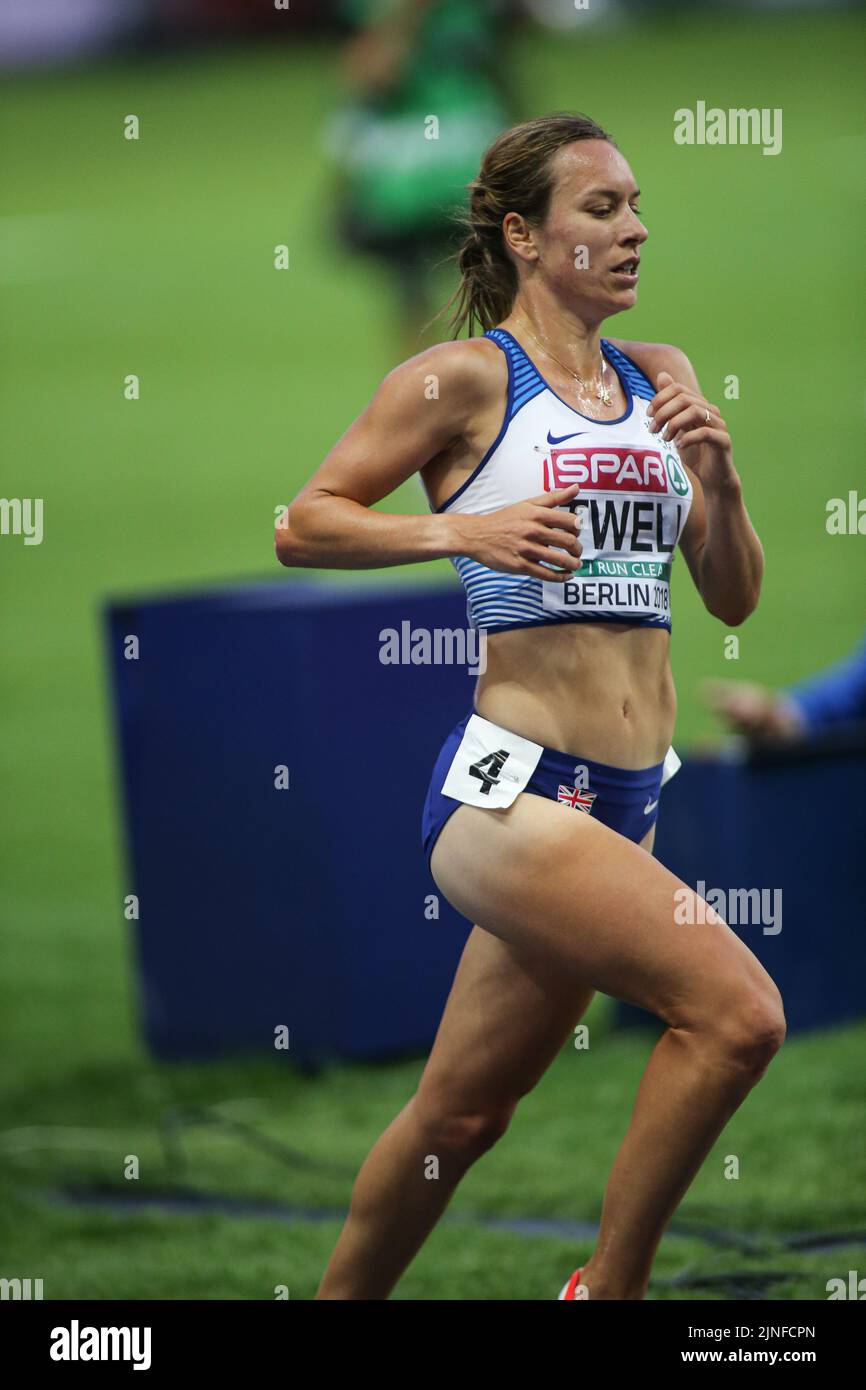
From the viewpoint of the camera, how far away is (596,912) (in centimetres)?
336

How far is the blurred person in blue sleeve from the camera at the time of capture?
602 cm

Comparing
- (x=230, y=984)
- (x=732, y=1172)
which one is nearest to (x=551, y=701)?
(x=732, y=1172)

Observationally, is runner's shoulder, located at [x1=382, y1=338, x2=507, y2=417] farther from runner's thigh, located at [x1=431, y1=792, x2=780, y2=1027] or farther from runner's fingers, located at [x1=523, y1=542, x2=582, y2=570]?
runner's thigh, located at [x1=431, y1=792, x2=780, y2=1027]

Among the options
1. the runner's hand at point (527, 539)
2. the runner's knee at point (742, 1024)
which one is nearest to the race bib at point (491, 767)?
the runner's hand at point (527, 539)

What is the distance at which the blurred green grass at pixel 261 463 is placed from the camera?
17.7 ft

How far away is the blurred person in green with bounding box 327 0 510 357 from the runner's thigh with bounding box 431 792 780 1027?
8.73m

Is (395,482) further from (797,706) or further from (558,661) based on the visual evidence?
(797,706)

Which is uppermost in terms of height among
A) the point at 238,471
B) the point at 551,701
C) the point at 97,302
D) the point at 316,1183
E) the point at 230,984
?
the point at 97,302

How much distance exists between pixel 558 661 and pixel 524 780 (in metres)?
0.21

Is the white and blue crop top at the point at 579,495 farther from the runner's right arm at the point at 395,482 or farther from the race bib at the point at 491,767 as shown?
the race bib at the point at 491,767

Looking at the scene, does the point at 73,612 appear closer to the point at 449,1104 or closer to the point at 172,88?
the point at 449,1104

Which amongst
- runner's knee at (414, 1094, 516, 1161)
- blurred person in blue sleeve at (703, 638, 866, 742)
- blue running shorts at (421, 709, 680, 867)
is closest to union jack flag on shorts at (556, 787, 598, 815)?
blue running shorts at (421, 709, 680, 867)
